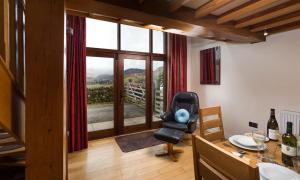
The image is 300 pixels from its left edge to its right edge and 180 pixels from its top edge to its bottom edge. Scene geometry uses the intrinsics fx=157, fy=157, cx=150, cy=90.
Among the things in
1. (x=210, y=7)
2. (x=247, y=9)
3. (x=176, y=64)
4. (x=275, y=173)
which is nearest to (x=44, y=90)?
(x=275, y=173)

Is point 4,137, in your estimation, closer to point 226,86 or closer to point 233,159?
point 233,159

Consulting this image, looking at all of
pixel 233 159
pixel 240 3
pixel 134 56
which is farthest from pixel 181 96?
pixel 233 159

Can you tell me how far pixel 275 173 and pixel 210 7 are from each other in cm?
171

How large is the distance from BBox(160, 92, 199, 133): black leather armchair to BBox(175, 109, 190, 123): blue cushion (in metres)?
0.08

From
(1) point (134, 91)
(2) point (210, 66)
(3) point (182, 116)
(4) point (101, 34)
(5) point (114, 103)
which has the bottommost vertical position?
(3) point (182, 116)

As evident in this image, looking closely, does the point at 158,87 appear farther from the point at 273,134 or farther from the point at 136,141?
the point at 273,134

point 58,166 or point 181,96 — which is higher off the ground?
point 181,96

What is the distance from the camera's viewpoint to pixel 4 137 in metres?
1.65

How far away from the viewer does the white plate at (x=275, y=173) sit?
92 centimetres

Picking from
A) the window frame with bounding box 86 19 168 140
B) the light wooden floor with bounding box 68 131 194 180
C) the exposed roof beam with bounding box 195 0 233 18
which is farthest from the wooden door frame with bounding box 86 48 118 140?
the exposed roof beam with bounding box 195 0 233 18

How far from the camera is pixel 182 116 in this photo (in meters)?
3.28

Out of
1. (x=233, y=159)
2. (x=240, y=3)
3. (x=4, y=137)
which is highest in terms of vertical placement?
(x=240, y=3)

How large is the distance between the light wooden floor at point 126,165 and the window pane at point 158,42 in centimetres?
244

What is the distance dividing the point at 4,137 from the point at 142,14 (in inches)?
78.6
